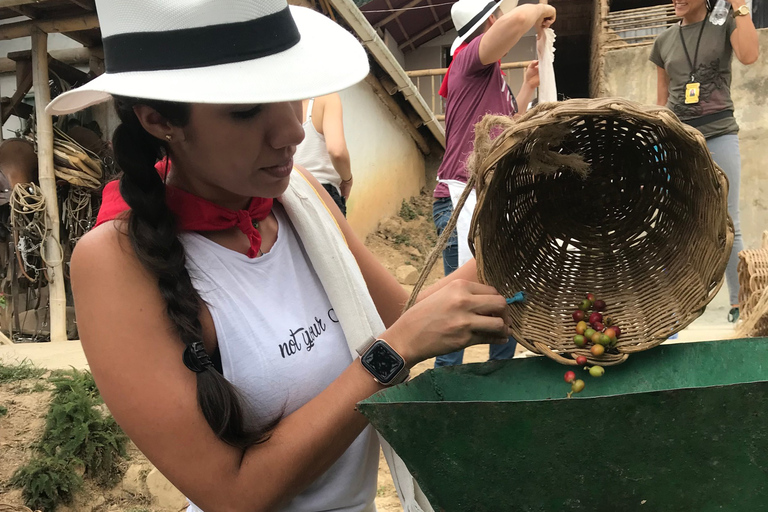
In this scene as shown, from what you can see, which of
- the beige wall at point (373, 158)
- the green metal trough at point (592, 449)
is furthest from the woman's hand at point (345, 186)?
the beige wall at point (373, 158)

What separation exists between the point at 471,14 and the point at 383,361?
2520mm

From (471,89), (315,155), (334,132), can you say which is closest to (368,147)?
(315,155)

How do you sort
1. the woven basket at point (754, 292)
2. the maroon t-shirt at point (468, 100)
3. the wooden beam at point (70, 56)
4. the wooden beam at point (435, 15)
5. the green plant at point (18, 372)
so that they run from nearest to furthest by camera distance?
the woven basket at point (754, 292), the maroon t-shirt at point (468, 100), the green plant at point (18, 372), the wooden beam at point (70, 56), the wooden beam at point (435, 15)

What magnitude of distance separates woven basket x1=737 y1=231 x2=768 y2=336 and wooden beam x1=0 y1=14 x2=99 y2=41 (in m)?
5.00

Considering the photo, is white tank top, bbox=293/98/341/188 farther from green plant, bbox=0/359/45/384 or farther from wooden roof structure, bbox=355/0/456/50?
wooden roof structure, bbox=355/0/456/50

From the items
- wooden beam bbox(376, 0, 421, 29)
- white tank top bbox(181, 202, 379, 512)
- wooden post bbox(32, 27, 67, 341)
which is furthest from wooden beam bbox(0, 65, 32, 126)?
wooden beam bbox(376, 0, 421, 29)

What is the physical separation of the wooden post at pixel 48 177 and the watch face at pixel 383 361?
17.3 ft

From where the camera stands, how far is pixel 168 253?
1.18 meters

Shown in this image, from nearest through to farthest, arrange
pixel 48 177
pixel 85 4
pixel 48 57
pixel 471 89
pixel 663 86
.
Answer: pixel 471 89, pixel 663 86, pixel 85 4, pixel 48 177, pixel 48 57

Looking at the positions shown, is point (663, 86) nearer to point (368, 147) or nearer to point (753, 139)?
point (753, 139)

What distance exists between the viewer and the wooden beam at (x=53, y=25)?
5.19 m

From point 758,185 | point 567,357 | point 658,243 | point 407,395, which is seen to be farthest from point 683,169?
point 758,185

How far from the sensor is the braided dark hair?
1.11 meters

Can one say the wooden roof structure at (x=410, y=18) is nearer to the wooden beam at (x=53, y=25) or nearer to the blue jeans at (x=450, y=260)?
the wooden beam at (x=53, y=25)
